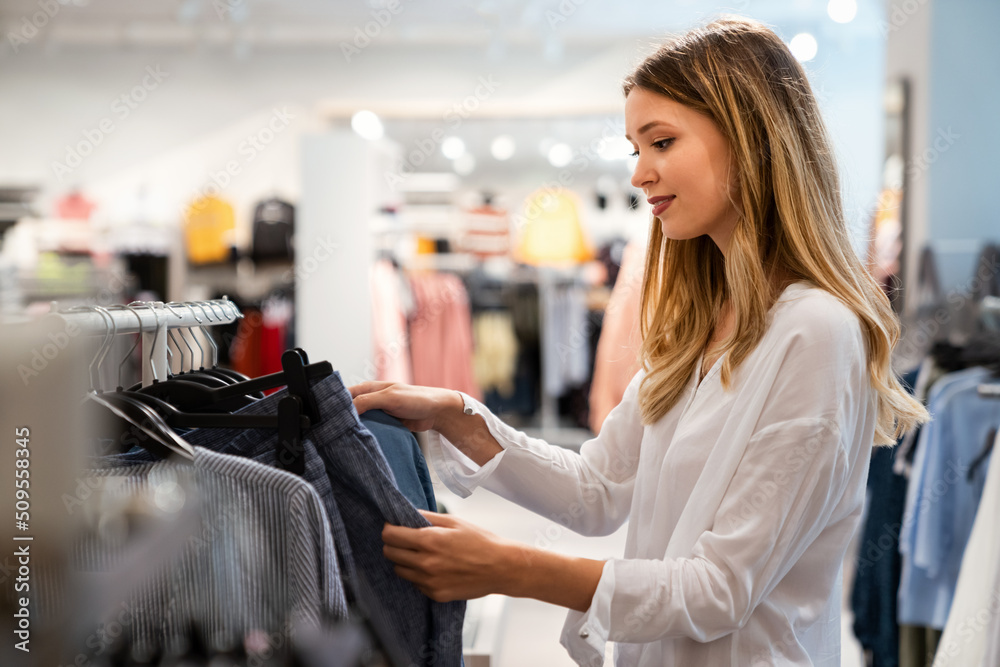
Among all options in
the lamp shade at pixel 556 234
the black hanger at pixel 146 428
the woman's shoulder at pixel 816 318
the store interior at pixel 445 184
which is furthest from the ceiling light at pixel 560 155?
the black hanger at pixel 146 428

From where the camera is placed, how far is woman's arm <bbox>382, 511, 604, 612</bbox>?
2.81 ft

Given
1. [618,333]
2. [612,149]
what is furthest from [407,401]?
[612,149]

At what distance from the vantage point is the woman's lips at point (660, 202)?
42.0 inches

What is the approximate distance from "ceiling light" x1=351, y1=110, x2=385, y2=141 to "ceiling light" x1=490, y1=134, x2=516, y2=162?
0.88m

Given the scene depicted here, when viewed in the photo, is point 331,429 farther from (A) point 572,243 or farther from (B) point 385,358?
(A) point 572,243

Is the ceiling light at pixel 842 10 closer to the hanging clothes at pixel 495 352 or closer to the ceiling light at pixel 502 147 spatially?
the ceiling light at pixel 502 147

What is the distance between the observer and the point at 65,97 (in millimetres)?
5977

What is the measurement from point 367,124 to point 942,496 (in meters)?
4.76

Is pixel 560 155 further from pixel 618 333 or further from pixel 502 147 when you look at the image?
pixel 618 333

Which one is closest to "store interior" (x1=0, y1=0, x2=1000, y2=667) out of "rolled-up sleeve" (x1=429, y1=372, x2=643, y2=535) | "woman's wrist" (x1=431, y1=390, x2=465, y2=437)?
"rolled-up sleeve" (x1=429, y1=372, x2=643, y2=535)

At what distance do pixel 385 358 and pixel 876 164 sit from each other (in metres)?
4.11

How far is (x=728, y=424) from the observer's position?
98 centimetres

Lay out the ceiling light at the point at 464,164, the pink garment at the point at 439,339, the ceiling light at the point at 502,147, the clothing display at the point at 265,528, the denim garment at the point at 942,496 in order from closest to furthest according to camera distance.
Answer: the clothing display at the point at 265,528 < the denim garment at the point at 942,496 < the pink garment at the point at 439,339 < the ceiling light at the point at 502,147 < the ceiling light at the point at 464,164

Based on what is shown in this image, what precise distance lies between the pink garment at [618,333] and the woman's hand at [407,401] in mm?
2378
